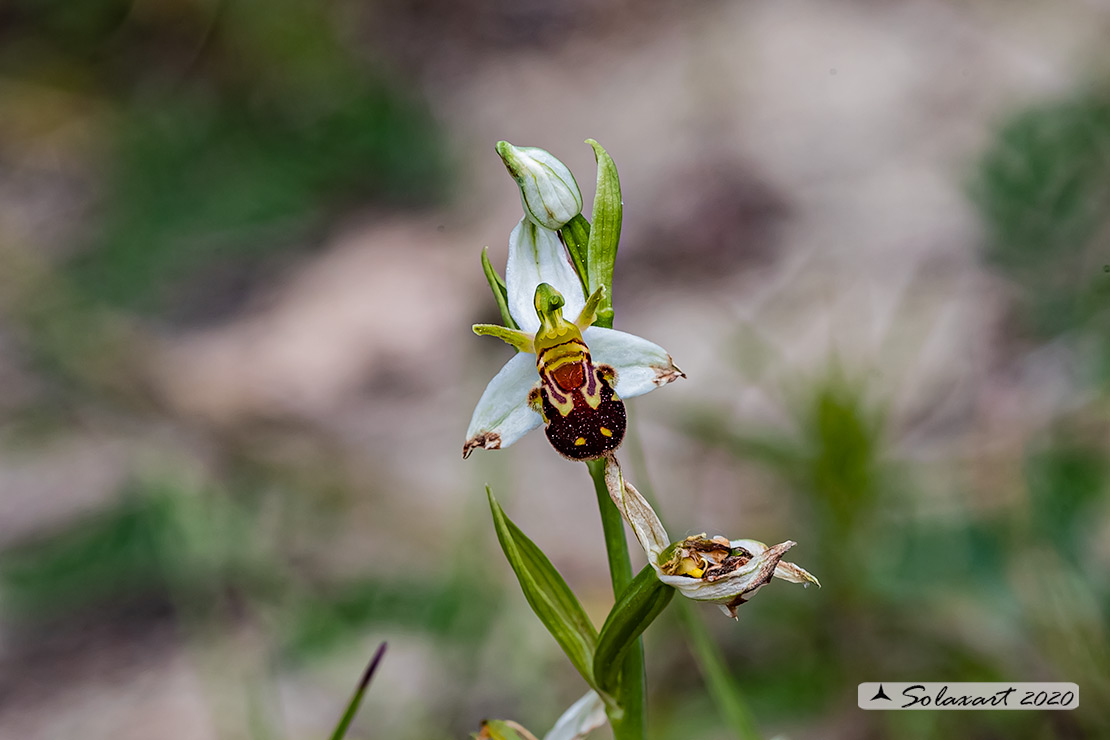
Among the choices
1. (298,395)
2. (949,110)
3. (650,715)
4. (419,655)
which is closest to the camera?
(650,715)

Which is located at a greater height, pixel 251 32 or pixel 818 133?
pixel 251 32

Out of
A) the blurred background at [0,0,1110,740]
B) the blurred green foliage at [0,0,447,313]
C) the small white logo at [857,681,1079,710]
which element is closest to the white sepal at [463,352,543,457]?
the small white logo at [857,681,1079,710]

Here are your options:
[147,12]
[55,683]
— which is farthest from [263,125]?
[55,683]

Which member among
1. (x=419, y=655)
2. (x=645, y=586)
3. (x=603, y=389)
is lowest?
(x=419, y=655)

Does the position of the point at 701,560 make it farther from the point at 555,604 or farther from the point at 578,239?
the point at 578,239

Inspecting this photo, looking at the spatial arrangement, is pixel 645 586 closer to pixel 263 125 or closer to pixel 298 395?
pixel 298 395

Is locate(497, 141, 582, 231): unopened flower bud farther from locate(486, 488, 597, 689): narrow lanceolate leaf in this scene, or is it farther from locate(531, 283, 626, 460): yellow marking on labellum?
locate(486, 488, 597, 689): narrow lanceolate leaf
